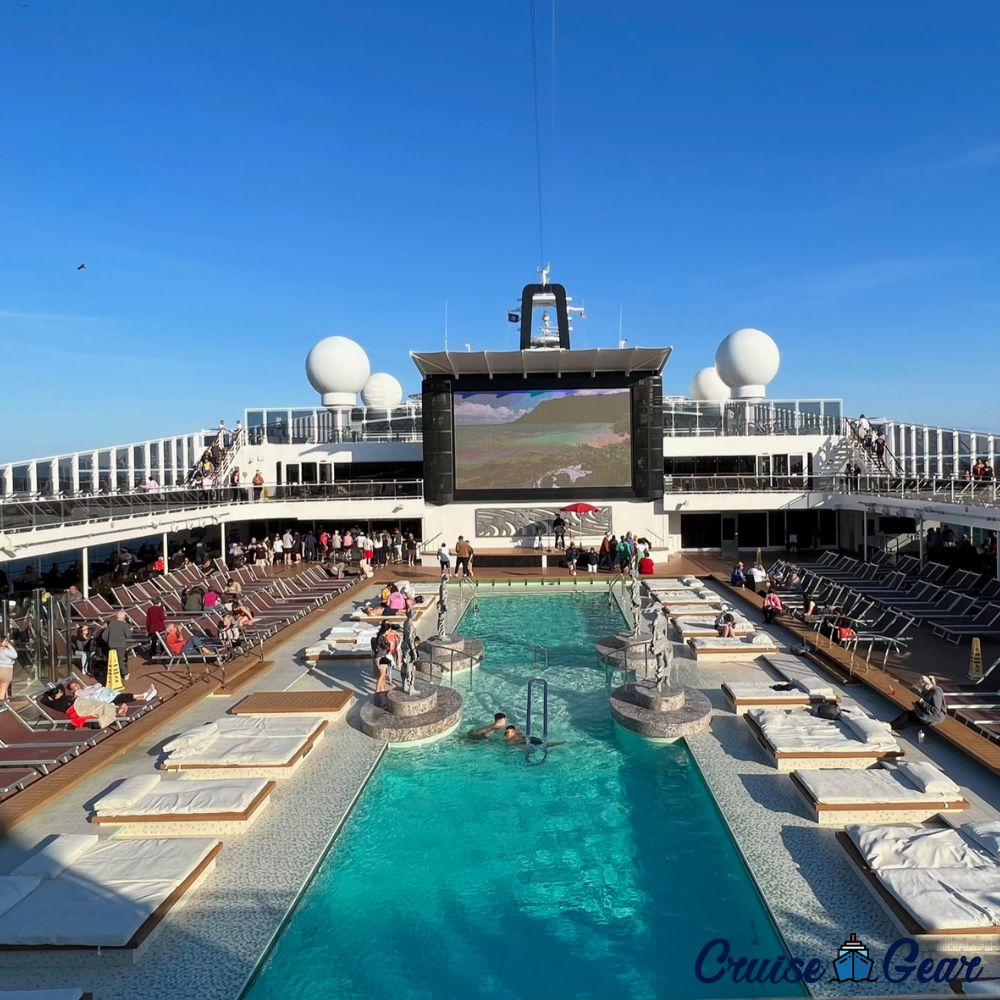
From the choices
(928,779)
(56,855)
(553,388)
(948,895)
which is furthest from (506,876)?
(553,388)

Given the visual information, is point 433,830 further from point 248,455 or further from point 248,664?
point 248,455

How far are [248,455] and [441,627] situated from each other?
1803cm

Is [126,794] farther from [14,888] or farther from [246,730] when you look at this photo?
[246,730]

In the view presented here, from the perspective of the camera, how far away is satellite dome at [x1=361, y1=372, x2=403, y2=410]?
40.5 meters

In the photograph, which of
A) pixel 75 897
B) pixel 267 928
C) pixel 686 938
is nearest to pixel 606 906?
pixel 686 938

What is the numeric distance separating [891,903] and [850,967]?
0.67 meters

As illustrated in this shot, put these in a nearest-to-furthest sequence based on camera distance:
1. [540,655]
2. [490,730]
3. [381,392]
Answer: [490,730], [540,655], [381,392]

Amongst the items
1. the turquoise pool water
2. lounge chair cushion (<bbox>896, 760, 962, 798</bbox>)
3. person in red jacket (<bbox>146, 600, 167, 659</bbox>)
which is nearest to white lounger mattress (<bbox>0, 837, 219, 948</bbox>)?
the turquoise pool water

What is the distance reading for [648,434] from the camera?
80.8ft

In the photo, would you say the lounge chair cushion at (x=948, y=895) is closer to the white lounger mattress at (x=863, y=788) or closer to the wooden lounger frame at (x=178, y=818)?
the white lounger mattress at (x=863, y=788)

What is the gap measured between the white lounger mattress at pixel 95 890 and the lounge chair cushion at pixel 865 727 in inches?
256

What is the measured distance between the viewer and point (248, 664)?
12.7 metres

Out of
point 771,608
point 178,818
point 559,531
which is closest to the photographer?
point 178,818

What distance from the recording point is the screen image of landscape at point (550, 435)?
24.9 m
